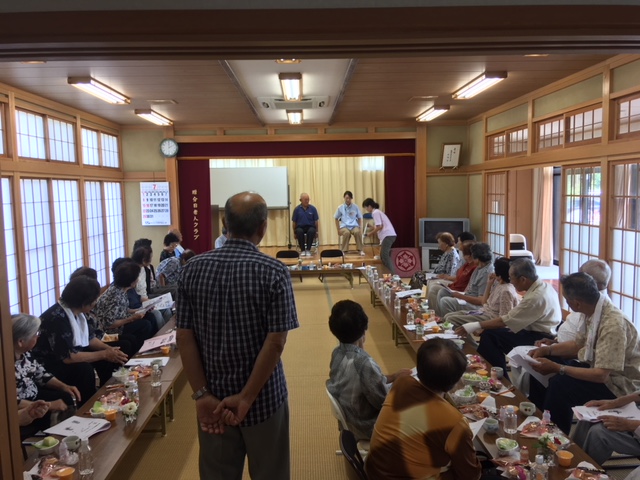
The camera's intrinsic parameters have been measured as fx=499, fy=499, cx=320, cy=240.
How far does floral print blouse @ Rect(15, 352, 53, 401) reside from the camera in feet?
9.62

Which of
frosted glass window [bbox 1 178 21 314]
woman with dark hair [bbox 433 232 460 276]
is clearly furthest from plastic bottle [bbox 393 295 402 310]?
frosted glass window [bbox 1 178 21 314]

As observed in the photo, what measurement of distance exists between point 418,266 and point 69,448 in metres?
7.38

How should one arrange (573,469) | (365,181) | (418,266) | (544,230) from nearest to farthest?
(573,469), (418,266), (544,230), (365,181)

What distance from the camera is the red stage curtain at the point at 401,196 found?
957 cm

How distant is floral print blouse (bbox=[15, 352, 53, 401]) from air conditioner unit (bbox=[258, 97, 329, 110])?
4.42 meters

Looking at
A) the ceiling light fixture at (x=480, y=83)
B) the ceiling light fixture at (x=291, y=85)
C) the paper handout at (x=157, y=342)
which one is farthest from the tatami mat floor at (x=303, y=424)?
the ceiling light fixture at (x=480, y=83)

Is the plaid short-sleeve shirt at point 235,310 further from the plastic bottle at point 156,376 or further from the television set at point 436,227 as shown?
the television set at point 436,227

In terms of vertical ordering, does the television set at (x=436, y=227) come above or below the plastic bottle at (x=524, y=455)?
above

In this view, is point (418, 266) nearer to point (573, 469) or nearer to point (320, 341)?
point (320, 341)

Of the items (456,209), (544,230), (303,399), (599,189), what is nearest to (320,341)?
(303,399)

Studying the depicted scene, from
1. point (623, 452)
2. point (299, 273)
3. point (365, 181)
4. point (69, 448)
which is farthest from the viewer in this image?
point (365, 181)

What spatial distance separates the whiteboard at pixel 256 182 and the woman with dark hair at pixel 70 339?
26.9ft

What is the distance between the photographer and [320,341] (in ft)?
18.3

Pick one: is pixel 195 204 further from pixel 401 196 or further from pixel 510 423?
pixel 510 423
